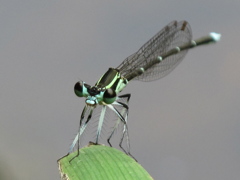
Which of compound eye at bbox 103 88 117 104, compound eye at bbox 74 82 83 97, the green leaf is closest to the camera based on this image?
the green leaf

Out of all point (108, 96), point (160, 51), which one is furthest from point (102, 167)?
point (160, 51)

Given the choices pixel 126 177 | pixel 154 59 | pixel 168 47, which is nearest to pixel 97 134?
pixel 126 177

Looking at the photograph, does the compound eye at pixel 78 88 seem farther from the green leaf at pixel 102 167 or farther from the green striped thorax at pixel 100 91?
the green leaf at pixel 102 167

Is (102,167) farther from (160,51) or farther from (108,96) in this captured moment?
(160,51)

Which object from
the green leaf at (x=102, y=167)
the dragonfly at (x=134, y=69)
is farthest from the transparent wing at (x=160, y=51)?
the green leaf at (x=102, y=167)

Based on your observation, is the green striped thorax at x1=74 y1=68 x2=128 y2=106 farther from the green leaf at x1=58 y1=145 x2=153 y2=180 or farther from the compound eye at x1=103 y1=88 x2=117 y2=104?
the green leaf at x1=58 y1=145 x2=153 y2=180

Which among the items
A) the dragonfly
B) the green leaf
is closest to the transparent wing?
the dragonfly
